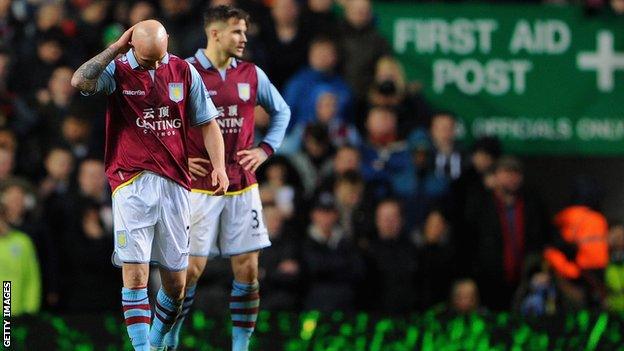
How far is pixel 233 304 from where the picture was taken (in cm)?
1071

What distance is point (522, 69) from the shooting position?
16000 mm

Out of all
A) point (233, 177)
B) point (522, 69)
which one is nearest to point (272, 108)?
→ point (233, 177)

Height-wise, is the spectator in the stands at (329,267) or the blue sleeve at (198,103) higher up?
the blue sleeve at (198,103)

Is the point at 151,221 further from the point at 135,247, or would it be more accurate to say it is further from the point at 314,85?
the point at 314,85

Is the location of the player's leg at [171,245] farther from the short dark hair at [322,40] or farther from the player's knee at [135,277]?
the short dark hair at [322,40]

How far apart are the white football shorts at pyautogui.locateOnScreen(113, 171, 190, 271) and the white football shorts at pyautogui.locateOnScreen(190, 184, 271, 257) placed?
22.8 inches

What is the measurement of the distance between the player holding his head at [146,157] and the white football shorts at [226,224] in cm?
63

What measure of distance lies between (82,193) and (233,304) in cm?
383

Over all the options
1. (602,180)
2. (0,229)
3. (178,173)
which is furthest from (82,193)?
(602,180)

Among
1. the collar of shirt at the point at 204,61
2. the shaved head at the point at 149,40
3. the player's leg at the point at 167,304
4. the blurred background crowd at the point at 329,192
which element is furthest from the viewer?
the blurred background crowd at the point at 329,192

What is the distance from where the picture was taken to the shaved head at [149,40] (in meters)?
9.44

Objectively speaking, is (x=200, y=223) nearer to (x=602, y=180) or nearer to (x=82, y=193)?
(x=82, y=193)

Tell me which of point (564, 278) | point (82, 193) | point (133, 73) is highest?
point (133, 73)

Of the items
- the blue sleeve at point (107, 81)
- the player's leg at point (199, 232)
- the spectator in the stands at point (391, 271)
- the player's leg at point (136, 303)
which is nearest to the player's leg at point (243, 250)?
the player's leg at point (199, 232)
